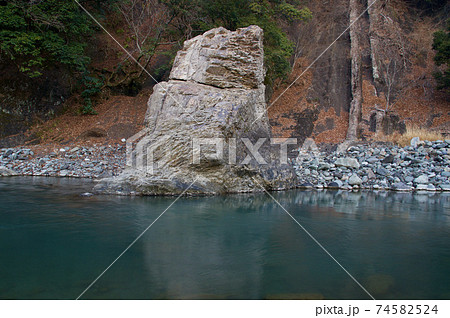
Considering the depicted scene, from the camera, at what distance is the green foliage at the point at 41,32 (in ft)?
45.6

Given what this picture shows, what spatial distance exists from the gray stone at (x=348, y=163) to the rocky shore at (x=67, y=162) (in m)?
7.18

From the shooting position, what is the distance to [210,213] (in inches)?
260

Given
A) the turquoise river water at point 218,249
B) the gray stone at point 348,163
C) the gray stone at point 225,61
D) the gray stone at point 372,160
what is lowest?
the turquoise river water at point 218,249

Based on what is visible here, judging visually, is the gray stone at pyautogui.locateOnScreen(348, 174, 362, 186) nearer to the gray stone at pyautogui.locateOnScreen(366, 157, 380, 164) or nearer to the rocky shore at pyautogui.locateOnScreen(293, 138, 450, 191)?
the rocky shore at pyautogui.locateOnScreen(293, 138, 450, 191)

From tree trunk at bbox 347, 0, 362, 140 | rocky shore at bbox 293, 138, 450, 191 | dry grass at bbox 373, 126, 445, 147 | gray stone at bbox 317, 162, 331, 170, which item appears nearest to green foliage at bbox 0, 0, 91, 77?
rocky shore at bbox 293, 138, 450, 191

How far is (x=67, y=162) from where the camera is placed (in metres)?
12.6

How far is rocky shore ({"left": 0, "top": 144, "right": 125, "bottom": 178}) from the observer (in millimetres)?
11664

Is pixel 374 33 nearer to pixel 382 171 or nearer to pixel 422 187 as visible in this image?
pixel 382 171

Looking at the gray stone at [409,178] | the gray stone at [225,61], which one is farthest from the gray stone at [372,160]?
the gray stone at [225,61]

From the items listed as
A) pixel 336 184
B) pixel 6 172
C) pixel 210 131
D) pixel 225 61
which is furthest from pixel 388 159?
pixel 6 172

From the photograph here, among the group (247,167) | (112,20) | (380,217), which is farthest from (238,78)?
(112,20)

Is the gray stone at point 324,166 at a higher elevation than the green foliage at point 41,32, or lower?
lower

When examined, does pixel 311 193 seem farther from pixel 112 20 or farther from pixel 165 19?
pixel 112 20

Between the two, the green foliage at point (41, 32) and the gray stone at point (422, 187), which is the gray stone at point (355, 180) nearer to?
the gray stone at point (422, 187)
